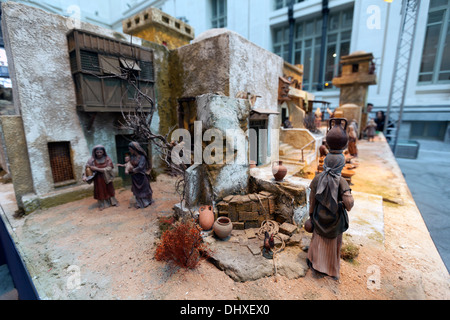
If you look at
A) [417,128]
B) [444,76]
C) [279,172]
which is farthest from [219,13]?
[279,172]

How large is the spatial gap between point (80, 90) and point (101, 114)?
1.22m

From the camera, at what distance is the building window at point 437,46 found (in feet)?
50.1

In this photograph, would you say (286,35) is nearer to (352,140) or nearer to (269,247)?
(352,140)

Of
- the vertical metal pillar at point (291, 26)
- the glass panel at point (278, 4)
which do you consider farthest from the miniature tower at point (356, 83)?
the glass panel at point (278, 4)

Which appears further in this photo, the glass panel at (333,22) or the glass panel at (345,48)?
the glass panel at (333,22)

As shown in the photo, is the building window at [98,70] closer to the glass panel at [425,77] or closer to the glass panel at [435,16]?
the glass panel at [435,16]

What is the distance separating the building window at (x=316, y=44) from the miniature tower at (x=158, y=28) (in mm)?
14106

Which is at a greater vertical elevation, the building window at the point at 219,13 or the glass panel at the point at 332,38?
the building window at the point at 219,13

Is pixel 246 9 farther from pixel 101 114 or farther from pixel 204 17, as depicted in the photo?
pixel 101 114

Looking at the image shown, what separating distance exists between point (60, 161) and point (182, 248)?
6.45 meters

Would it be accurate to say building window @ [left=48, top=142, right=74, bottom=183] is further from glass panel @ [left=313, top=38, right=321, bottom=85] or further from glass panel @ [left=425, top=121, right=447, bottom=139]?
glass panel @ [left=425, top=121, right=447, bottom=139]

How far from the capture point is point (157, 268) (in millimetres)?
4227

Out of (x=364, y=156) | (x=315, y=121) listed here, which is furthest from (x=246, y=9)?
(x=364, y=156)
